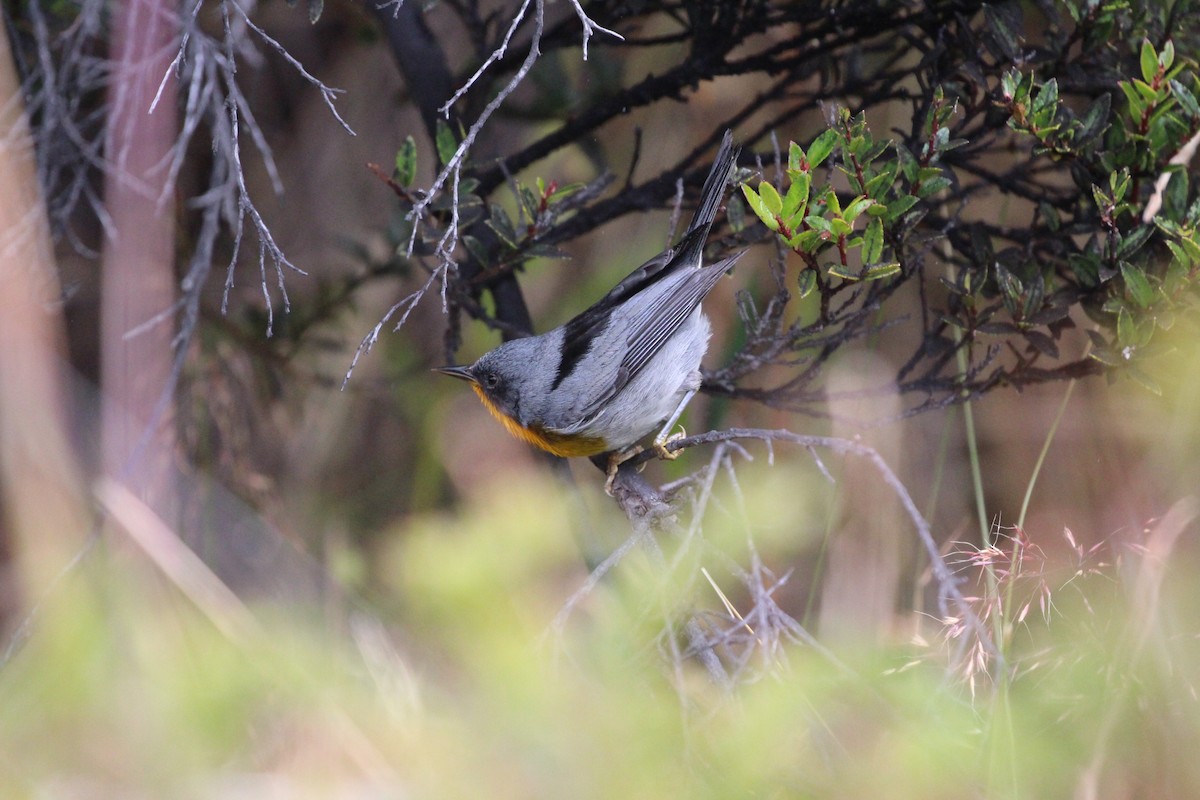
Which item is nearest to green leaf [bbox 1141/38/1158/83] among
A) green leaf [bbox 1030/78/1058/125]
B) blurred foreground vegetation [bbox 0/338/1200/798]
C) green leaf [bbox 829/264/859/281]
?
green leaf [bbox 1030/78/1058/125]

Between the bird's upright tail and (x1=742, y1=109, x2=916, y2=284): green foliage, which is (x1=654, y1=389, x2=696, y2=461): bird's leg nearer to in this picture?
the bird's upright tail

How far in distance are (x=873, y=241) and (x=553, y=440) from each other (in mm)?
1499

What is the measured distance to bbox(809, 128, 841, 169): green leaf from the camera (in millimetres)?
2209

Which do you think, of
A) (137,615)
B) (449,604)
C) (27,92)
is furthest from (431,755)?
(27,92)

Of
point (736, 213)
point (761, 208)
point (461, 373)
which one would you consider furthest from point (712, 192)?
point (461, 373)

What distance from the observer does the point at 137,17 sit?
357cm

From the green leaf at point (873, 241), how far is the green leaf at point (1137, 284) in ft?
2.11

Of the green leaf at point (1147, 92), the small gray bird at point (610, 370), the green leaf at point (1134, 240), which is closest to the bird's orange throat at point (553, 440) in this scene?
the small gray bird at point (610, 370)

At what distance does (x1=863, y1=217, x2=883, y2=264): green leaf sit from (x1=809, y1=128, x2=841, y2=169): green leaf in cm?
19

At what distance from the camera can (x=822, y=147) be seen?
221cm

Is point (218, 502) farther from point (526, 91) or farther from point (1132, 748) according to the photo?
point (1132, 748)

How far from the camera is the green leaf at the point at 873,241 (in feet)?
7.31

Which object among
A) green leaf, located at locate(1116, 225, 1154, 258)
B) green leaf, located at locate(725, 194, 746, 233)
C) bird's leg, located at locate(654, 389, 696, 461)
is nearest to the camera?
green leaf, located at locate(1116, 225, 1154, 258)

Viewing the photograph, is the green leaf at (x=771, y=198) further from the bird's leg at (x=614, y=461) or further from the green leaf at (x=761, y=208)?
the bird's leg at (x=614, y=461)
